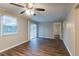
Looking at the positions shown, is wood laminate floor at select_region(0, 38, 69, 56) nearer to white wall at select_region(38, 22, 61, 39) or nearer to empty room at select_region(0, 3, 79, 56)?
empty room at select_region(0, 3, 79, 56)

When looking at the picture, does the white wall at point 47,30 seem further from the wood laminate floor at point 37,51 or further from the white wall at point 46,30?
the wood laminate floor at point 37,51

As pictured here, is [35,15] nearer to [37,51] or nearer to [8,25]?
[8,25]

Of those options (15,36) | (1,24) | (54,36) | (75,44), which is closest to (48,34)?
(54,36)

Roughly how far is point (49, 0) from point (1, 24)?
3.48 metres

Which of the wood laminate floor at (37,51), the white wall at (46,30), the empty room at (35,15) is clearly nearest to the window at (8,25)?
the empty room at (35,15)

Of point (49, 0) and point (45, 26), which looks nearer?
point (49, 0)

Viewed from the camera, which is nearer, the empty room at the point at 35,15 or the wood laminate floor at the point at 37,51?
the empty room at the point at 35,15

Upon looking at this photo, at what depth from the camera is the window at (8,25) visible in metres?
4.19

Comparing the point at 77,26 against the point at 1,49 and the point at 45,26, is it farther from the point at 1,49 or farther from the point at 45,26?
the point at 45,26

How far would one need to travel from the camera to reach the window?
4.19 meters

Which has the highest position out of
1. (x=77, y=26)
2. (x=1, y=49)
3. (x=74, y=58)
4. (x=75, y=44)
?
(x=77, y=26)

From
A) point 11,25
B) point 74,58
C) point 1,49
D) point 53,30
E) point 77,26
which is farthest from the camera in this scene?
point 53,30

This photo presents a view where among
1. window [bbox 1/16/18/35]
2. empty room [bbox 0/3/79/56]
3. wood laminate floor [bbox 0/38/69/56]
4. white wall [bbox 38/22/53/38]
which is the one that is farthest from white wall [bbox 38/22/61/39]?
window [bbox 1/16/18/35]

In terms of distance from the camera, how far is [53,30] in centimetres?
970
